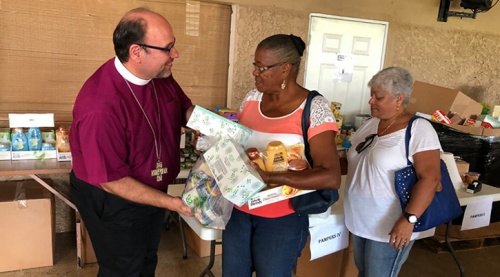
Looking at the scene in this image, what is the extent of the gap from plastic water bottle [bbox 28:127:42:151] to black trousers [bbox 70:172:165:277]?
120cm

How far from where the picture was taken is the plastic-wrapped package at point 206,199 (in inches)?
54.4

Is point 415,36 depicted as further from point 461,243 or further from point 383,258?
point 383,258

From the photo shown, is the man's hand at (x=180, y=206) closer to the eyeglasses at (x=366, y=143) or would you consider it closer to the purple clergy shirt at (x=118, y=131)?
the purple clergy shirt at (x=118, y=131)

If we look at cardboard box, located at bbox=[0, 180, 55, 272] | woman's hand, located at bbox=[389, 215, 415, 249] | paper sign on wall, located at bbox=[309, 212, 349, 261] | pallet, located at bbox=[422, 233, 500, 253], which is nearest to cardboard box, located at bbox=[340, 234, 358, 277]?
paper sign on wall, located at bbox=[309, 212, 349, 261]

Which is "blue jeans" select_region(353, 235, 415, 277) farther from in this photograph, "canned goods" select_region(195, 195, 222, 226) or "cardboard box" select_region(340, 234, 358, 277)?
"canned goods" select_region(195, 195, 222, 226)

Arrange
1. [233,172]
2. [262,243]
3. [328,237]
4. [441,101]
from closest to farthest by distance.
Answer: [233,172] < [262,243] < [328,237] < [441,101]

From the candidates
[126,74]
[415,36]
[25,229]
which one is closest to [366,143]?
[126,74]

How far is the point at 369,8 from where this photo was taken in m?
3.98

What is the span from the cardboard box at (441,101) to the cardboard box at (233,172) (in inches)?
113

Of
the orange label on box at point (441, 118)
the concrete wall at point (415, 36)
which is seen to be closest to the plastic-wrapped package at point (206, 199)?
the concrete wall at point (415, 36)

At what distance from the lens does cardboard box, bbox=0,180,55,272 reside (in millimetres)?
2607

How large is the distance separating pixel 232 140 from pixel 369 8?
3192 mm

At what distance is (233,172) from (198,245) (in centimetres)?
189

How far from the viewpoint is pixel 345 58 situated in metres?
4.05
